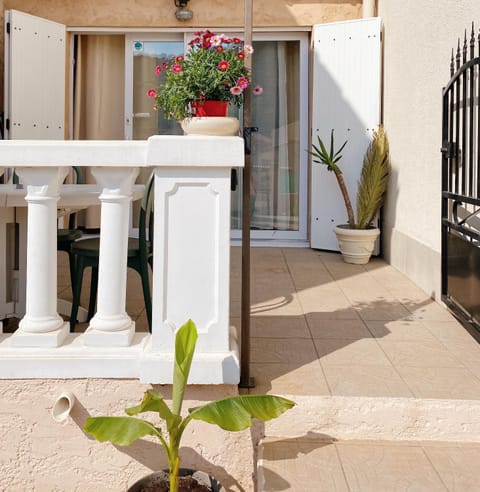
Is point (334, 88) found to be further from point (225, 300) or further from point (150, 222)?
point (225, 300)

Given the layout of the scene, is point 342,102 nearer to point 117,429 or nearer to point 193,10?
point 193,10

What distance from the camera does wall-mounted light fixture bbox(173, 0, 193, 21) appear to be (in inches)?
236

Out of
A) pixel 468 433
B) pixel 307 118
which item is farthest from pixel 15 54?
pixel 468 433

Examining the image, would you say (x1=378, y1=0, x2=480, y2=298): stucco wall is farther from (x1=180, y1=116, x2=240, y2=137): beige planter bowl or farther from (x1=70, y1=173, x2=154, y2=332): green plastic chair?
(x1=70, y1=173, x2=154, y2=332): green plastic chair

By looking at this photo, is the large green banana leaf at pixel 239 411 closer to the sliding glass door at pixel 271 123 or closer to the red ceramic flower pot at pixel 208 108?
the red ceramic flower pot at pixel 208 108

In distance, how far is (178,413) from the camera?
1.94 m

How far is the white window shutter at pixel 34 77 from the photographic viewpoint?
17.8ft

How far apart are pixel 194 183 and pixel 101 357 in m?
0.72

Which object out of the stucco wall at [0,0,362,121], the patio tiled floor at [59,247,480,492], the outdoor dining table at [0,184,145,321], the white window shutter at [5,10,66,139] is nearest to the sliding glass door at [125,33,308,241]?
the stucco wall at [0,0,362,121]

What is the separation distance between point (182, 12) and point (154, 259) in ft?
15.1

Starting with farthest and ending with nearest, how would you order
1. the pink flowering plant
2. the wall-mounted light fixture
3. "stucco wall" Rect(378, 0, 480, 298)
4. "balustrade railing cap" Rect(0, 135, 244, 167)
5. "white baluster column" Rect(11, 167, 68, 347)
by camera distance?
the wall-mounted light fixture → "stucco wall" Rect(378, 0, 480, 298) → the pink flowering plant → "white baluster column" Rect(11, 167, 68, 347) → "balustrade railing cap" Rect(0, 135, 244, 167)

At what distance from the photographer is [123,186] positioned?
2.19 metres

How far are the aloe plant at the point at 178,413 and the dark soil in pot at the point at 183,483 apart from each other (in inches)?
3.9

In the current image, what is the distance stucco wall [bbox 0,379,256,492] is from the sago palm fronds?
3.52m
